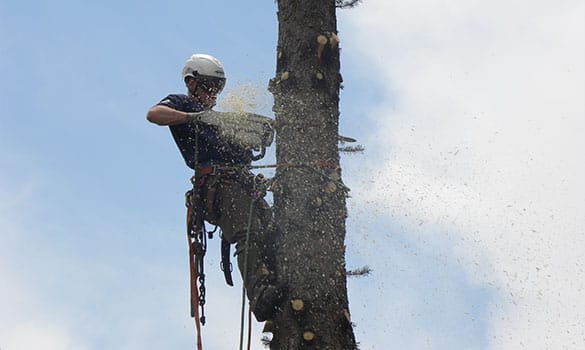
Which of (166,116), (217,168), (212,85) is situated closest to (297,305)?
(217,168)

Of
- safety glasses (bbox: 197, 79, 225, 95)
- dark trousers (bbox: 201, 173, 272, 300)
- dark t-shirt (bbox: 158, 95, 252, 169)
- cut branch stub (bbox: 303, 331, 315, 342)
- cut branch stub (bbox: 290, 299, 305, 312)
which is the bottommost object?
cut branch stub (bbox: 303, 331, 315, 342)

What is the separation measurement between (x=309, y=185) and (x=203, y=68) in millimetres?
1340

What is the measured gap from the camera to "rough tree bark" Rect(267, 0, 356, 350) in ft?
14.0

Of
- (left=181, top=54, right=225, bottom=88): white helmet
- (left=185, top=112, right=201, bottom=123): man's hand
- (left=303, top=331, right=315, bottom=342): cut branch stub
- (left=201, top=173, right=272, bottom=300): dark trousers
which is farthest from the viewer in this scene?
(left=181, top=54, right=225, bottom=88): white helmet

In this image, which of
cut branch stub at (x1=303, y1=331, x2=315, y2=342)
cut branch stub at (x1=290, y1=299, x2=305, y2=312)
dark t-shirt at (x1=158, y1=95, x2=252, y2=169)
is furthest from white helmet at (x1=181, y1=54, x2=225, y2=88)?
cut branch stub at (x1=303, y1=331, x2=315, y2=342)

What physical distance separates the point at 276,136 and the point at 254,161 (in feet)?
1.33

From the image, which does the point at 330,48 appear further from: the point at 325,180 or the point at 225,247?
the point at 225,247

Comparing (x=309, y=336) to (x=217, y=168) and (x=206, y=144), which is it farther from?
(x=206, y=144)

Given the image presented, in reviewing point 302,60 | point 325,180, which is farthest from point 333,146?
point 302,60

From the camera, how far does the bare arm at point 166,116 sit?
197 inches

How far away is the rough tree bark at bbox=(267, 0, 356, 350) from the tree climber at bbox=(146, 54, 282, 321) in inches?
6.9

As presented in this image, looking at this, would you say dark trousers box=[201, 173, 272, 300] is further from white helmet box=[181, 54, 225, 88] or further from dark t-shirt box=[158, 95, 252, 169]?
white helmet box=[181, 54, 225, 88]

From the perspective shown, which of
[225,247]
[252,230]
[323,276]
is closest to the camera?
[323,276]

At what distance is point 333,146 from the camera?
15.5 ft
